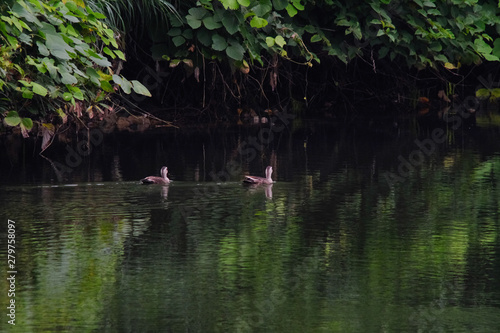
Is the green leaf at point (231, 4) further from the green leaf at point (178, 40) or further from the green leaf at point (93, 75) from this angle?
the green leaf at point (93, 75)

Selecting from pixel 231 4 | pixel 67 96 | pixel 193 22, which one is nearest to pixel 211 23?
pixel 193 22

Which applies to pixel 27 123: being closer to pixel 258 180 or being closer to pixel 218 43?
pixel 258 180

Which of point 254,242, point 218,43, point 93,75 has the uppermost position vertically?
point 218,43

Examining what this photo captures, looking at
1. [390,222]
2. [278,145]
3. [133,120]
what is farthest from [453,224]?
[133,120]

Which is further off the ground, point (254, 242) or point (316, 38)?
point (316, 38)

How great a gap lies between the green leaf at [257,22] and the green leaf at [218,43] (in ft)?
A: 2.31

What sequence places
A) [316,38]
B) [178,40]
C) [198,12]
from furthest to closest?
1. [316,38]
2. [178,40]
3. [198,12]

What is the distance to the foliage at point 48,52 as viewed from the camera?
8438 millimetres

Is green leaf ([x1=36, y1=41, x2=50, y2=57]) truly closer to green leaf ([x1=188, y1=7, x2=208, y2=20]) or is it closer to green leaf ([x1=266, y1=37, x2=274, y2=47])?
green leaf ([x1=188, y1=7, x2=208, y2=20])

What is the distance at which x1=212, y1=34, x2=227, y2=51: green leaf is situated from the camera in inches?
515

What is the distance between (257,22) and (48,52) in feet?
13.4

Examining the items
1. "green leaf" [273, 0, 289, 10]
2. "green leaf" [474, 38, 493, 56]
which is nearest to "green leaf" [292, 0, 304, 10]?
"green leaf" [273, 0, 289, 10]

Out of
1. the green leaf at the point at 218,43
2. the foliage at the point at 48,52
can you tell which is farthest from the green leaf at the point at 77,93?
the green leaf at the point at 218,43

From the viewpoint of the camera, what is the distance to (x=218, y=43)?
1315 centimetres
